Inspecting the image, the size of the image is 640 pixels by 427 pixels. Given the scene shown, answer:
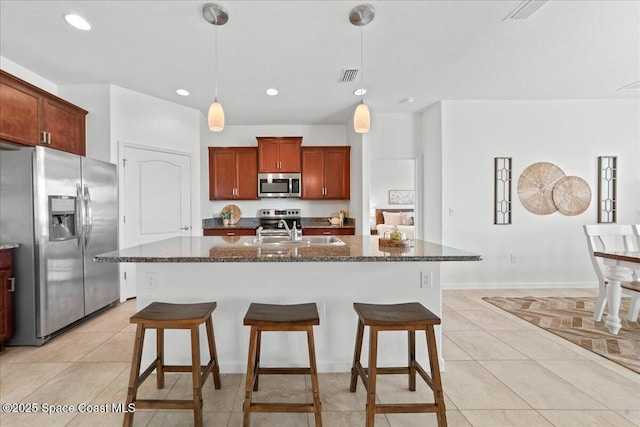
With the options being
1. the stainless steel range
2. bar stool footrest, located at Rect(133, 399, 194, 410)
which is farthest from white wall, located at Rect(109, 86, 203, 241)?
bar stool footrest, located at Rect(133, 399, 194, 410)

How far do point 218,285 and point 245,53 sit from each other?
2.16 meters

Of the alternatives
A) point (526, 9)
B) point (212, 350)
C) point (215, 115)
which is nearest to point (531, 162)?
point (526, 9)

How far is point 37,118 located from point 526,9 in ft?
14.7

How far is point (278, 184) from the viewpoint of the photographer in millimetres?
4973

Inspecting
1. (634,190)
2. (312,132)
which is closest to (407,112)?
(312,132)

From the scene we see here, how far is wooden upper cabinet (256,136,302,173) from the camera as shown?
4.93m

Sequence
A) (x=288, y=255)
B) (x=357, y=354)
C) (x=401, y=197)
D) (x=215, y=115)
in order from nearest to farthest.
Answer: (x=288, y=255)
(x=357, y=354)
(x=215, y=115)
(x=401, y=197)

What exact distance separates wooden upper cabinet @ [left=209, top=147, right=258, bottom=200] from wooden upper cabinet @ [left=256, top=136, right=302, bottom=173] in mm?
191

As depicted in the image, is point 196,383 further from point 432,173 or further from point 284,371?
point 432,173

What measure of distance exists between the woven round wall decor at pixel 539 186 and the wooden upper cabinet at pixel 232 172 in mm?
4067

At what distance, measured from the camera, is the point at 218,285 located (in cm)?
204

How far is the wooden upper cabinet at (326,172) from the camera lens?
16.4 feet

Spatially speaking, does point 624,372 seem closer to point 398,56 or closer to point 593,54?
point 593,54

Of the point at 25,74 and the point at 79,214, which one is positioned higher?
the point at 25,74
